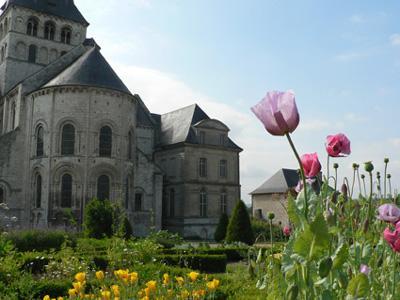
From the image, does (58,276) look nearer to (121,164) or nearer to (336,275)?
(336,275)

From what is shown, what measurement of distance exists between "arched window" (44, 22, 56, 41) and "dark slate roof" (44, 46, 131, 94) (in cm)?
713

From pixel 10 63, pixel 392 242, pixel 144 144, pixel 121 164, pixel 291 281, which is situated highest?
pixel 10 63

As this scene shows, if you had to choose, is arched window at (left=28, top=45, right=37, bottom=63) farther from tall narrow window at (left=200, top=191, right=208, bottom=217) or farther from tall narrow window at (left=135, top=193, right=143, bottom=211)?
tall narrow window at (left=200, top=191, right=208, bottom=217)

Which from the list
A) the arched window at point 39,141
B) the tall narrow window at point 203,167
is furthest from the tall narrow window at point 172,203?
the arched window at point 39,141

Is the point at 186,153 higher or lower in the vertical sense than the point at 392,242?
higher

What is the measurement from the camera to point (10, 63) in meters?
29.8

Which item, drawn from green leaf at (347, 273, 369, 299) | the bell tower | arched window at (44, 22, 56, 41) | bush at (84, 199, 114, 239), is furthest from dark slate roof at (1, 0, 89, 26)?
green leaf at (347, 273, 369, 299)

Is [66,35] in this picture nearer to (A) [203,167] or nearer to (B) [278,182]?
(A) [203,167]

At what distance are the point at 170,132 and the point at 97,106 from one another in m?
9.91

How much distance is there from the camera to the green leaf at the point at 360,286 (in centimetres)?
166

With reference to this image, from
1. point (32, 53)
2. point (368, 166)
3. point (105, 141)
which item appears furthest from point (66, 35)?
point (368, 166)

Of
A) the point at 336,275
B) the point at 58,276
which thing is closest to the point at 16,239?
the point at 58,276

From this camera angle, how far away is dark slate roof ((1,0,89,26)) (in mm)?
30562

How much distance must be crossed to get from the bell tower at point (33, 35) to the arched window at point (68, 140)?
7.06 meters
